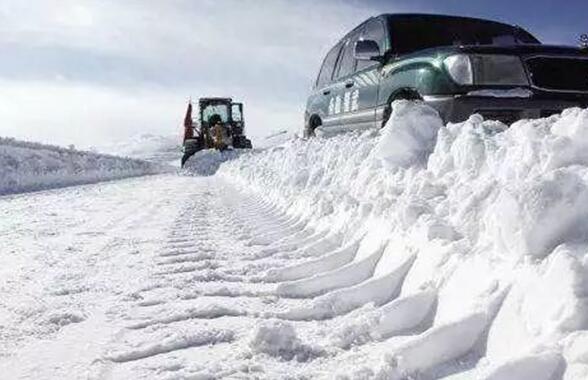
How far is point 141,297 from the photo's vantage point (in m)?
4.13

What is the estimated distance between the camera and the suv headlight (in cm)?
642

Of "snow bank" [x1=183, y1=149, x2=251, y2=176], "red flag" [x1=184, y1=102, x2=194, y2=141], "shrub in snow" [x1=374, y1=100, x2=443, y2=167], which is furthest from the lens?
"red flag" [x1=184, y1=102, x2=194, y2=141]

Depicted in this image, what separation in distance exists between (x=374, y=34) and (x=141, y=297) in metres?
5.45

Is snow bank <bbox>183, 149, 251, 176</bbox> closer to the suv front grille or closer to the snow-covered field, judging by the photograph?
the suv front grille

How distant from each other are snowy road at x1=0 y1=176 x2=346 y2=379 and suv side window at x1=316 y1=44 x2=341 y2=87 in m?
3.05

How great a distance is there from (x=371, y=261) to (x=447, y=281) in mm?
1078

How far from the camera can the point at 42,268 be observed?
5.18 metres

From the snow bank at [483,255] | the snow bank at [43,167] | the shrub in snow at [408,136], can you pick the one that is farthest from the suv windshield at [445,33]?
the snow bank at [43,167]

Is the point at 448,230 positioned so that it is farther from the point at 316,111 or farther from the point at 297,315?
the point at 316,111

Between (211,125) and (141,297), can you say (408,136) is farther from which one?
(211,125)

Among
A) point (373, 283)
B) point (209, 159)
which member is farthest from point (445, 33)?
point (209, 159)

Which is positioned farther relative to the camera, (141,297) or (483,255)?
(141,297)

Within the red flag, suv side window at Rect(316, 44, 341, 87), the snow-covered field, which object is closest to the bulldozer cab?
the red flag

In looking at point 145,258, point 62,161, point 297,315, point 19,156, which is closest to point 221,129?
point 62,161
